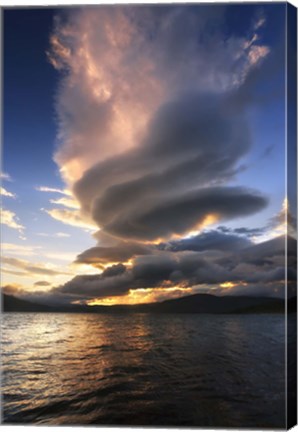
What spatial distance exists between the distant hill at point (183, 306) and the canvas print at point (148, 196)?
37 millimetres

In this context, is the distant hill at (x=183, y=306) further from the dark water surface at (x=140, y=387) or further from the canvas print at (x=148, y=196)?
the dark water surface at (x=140, y=387)

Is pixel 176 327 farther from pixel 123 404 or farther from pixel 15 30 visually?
pixel 15 30

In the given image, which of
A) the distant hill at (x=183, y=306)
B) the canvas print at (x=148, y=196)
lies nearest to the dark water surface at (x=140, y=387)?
the canvas print at (x=148, y=196)

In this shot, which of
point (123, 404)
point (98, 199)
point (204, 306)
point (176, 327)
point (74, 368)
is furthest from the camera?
point (176, 327)

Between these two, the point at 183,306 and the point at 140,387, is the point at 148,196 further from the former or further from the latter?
the point at 140,387

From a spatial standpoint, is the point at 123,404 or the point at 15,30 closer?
the point at 123,404

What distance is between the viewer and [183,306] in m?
6.35

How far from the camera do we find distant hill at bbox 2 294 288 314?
530 cm

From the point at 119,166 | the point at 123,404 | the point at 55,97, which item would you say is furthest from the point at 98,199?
the point at 123,404

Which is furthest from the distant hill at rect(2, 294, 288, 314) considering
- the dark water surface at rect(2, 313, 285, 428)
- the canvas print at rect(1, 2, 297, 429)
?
the dark water surface at rect(2, 313, 285, 428)

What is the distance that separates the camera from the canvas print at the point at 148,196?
466cm

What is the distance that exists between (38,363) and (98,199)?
2.38m

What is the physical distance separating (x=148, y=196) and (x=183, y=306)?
2.12m

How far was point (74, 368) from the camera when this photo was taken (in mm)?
5102
